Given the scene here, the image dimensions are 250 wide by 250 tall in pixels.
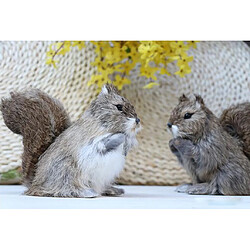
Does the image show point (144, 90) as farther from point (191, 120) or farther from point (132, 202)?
point (132, 202)

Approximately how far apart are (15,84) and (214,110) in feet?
1.86

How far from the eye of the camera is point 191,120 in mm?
1112

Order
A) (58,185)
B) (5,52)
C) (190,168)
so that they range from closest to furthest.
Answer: (58,185) → (190,168) → (5,52)

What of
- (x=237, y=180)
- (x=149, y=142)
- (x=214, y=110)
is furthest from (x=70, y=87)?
(x=237, y=180)

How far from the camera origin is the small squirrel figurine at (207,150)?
3.64 ft

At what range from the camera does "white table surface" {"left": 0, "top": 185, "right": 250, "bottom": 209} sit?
97 cm

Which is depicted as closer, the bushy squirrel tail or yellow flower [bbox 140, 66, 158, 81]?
the bushy squirrel tail

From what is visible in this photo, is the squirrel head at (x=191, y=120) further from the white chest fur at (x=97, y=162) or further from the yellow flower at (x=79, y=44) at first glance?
the yellow flower at (x=79, y=44)

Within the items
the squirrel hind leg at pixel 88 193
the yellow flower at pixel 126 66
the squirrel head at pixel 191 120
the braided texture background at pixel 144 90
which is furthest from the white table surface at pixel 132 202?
Result: the yellow flower at pixel 126 66

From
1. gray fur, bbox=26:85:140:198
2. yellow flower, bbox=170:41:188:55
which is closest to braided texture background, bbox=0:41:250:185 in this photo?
yellow flower, bbox=170:41:188:55

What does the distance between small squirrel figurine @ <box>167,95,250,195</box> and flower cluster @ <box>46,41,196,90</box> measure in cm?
19

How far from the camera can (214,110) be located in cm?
154

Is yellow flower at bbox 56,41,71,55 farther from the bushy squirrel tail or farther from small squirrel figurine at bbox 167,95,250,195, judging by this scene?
small squirrel figurine at bbox 167,95,250,195

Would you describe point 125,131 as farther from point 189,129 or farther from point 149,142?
point 149,142
